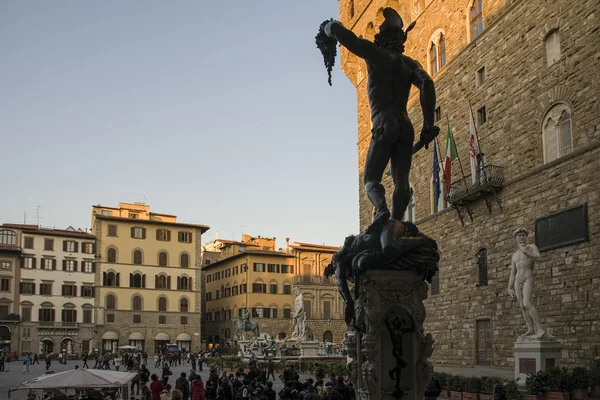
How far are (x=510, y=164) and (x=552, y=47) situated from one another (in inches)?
154

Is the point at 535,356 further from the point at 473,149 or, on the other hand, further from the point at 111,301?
the point at 111,301

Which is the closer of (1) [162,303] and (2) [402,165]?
(2) [402,165]

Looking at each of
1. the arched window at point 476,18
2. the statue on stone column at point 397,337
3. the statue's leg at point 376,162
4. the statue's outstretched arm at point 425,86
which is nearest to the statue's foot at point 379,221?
the statue's leg at point 376,162

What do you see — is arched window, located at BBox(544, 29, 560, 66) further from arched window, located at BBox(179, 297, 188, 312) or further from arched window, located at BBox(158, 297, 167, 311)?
arched window, located at BBox(179, 297, 188, 312)

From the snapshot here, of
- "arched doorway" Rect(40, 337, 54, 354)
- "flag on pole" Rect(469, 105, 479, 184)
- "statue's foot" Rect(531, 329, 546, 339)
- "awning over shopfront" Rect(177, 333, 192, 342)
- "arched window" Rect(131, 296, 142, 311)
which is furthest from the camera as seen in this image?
"awning over shopfront" Rect(177, 333, 192, 342)

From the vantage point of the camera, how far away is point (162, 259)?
226 feet

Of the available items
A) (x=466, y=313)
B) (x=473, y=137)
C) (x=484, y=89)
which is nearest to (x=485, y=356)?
(x=466, y=313)

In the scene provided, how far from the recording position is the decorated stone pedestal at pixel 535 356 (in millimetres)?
15383

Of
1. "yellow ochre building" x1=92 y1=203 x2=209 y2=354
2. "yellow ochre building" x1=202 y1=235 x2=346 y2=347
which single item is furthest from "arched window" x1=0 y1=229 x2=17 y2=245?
"yellow ochre building" x1=202 y1=235 x2=346 y2=347

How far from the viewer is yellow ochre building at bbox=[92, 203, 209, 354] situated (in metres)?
65.4

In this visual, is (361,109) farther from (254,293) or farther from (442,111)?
(254,293)

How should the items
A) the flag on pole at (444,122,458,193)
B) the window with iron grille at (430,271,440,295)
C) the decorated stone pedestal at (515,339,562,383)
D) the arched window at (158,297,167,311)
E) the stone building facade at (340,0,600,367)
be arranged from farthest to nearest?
the arched window at (158,297,167,311)
the window with iron grille at (430,271,440,295)
the flag on pole at (444,122,458,193)
the stone building facade at (340,0,600,367)
the decorated stone pedestal at (515,339,562,383)

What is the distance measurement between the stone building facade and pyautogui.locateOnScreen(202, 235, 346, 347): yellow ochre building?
40.6 meters

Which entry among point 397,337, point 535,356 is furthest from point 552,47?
point 397,337
